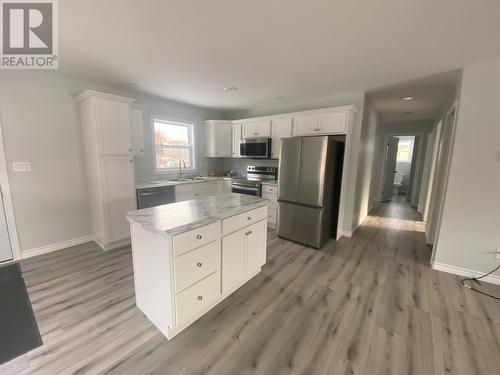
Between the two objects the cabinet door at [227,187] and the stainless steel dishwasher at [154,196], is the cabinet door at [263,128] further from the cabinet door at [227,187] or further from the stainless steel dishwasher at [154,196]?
the stainless steel dishwasher at [154,196]

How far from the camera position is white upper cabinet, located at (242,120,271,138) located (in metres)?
4.30

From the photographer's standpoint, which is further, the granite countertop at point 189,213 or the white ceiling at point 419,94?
the white ceiling at point 419,94

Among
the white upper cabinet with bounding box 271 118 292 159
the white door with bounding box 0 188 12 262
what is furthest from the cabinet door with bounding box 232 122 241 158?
the white door with bounding box 0 188 12 262

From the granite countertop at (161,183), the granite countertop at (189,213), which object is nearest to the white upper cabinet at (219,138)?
the granite countertop at (161,183)

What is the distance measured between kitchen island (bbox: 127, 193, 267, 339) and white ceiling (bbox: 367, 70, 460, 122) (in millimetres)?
3041

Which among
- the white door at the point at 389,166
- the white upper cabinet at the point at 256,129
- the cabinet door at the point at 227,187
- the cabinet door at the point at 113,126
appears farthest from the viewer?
the white door at the point at 389,166

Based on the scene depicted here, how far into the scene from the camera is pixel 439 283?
97.1 inches

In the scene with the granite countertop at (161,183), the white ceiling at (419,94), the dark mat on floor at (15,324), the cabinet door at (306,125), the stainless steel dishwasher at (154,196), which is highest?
the white ceiling at (419,94)

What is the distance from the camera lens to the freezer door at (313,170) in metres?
3.11

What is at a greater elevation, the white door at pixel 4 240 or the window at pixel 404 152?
the window at pixel 404 152

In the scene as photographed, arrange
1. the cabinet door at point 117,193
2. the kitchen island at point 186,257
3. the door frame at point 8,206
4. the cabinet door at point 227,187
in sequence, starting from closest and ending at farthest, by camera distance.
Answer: the kitchen island at point 186,257 → the door frame at point 8,206 → the cabinet door at point 117,193 → the cabinet door at point 227,187

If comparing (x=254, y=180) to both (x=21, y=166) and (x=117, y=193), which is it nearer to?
(x=117, y=193)

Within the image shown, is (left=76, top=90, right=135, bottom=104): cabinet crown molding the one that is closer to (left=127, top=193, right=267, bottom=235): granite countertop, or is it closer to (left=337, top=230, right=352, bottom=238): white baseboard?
(left=127, top=193, right=267, bottom=235): granite countertop

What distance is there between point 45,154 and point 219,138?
303 cm
